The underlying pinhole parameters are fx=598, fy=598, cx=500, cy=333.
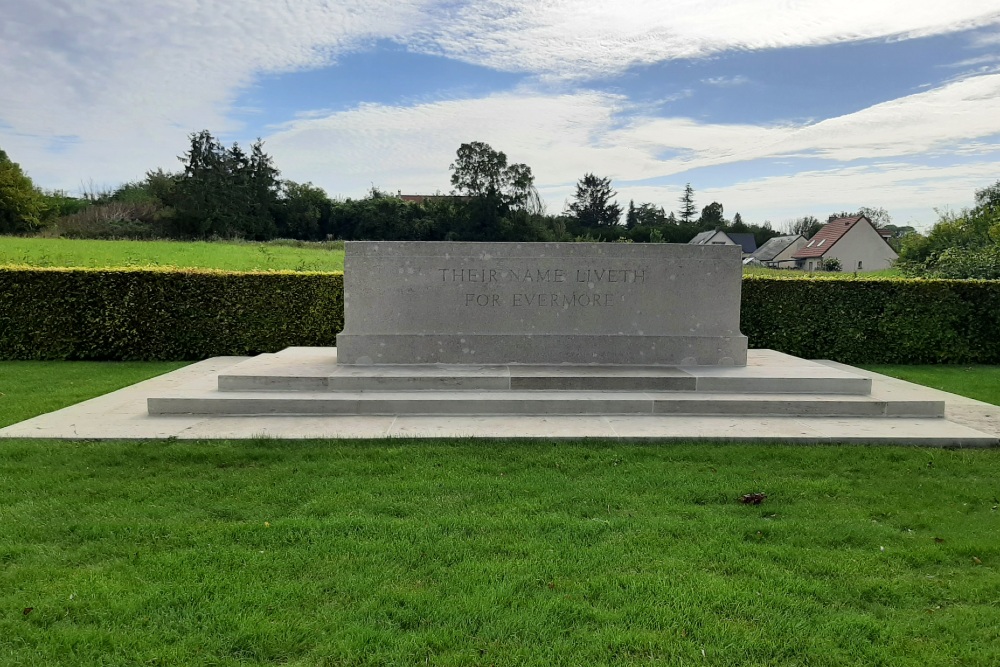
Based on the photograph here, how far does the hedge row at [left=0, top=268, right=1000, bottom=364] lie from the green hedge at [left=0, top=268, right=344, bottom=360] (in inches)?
0.7

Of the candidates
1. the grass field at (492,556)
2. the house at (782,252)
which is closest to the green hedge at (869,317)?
the grass field at (492,556)

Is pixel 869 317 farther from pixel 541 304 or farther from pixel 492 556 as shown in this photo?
pixel 492 556

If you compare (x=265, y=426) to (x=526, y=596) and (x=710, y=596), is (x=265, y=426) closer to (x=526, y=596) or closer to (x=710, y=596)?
(x=526, y=596)

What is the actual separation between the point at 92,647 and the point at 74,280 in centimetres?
1009

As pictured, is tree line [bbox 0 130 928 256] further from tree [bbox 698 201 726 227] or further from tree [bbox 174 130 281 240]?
tree [bbox 698 201 726 227]

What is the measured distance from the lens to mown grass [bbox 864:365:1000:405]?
836 cm

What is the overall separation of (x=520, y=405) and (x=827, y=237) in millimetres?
54361

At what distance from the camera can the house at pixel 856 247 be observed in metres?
50.5

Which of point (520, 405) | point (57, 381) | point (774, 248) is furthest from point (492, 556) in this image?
point (774, 248)

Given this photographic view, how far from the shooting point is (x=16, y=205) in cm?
2847

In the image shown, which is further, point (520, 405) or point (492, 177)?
point (492, 177)

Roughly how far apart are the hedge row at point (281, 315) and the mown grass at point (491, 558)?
5.99 m

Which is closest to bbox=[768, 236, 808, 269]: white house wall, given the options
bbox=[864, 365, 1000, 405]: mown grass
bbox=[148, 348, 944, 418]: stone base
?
bbox=[864, 365, 1000, 405]: mown grass

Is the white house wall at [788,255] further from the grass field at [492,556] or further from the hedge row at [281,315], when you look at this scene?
the grass field at [492,556]
